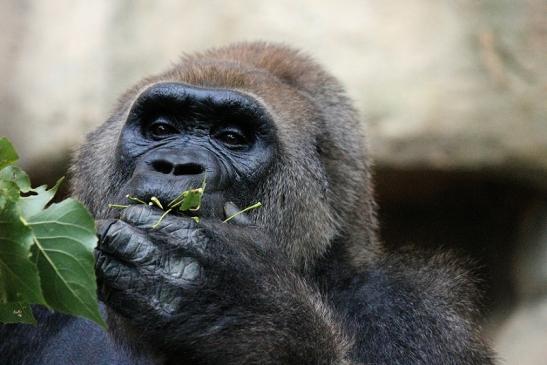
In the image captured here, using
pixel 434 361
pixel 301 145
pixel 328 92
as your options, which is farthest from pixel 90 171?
pixel 434 361

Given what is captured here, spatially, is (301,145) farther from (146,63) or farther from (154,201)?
(146,63)

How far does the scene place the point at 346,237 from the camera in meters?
4.85

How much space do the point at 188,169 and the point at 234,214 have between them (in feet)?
0.97

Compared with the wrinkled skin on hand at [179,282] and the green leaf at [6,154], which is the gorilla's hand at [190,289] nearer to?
the wrinkled skin on hand at [179,282]

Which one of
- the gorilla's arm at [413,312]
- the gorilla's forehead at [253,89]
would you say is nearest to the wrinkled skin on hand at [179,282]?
the gorilla's arm at [413,312]

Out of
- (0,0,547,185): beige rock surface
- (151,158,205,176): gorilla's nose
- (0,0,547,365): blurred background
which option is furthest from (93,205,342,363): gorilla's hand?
(0,0,547,185): beige rock surface

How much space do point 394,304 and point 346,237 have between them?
0.52m

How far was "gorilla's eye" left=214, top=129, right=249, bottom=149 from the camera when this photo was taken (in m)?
4.61

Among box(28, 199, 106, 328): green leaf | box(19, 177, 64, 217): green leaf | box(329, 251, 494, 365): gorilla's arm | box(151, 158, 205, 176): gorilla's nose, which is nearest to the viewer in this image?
box(28, 199, 106, 328): green leaf

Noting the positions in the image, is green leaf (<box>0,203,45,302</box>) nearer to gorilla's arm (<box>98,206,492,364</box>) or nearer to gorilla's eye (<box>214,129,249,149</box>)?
gorilla's arm (<box>98,206,492,364</box>)

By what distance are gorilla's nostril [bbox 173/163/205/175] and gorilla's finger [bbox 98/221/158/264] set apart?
0.63m

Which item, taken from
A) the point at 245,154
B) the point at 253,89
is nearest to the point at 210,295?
the point at 245,154

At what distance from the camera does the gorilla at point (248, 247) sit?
337 centimetres

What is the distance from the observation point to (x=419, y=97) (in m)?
7.22
